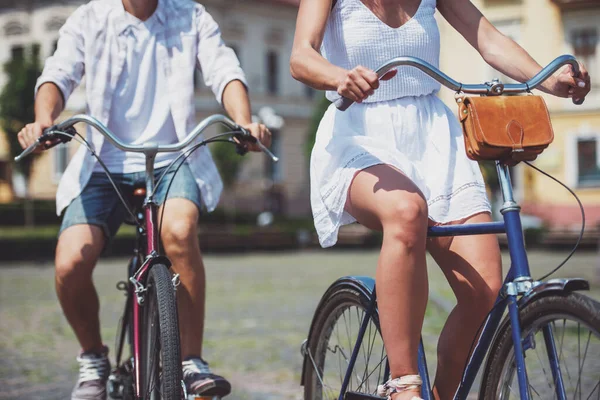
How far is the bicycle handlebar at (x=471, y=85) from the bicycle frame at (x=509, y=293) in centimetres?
22

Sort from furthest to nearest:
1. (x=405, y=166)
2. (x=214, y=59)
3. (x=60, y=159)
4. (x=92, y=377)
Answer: (x=60, y=159), (x=214, y=59), (x=92, y=377), (x=405, y=166)

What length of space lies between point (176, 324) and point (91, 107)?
48.3 inches

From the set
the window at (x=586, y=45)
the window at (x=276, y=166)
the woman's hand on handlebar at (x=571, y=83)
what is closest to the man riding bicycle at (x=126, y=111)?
the woman's hand on handlebar at (x=571, y=83)

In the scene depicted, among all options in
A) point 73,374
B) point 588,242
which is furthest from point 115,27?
point 588,242

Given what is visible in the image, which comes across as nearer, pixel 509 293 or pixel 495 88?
pixel 509 293

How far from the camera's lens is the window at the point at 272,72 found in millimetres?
46688

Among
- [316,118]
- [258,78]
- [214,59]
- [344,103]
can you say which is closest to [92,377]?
[214,59]

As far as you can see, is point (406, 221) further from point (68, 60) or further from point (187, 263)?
point (68, 60)

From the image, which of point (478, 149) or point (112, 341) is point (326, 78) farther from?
point (112, 341)

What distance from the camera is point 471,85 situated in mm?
2590

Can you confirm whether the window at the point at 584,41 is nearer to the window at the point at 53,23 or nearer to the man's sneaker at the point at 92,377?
the window at the point at 53,23

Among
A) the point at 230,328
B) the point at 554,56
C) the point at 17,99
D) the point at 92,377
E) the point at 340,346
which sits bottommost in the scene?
the point at 230,328

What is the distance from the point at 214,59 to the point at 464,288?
1587mm

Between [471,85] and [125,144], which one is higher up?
[471,85]
